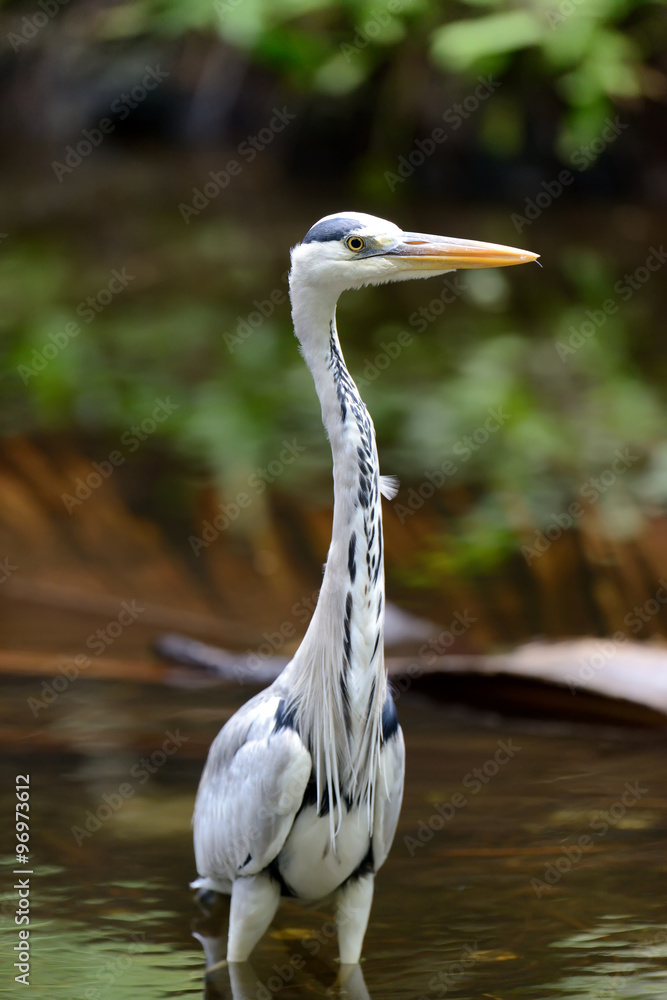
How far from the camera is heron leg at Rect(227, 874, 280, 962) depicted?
3.27 metres

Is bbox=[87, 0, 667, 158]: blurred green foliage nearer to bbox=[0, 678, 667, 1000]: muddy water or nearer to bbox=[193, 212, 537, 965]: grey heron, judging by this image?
bbox=[0, 678, 667, 1000]: muddy water

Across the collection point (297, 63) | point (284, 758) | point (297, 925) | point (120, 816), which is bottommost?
point (297, 925)

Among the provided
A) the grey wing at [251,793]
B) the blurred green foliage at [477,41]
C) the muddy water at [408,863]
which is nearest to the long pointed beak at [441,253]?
the grey wing at [251,793]

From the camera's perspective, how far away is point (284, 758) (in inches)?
124

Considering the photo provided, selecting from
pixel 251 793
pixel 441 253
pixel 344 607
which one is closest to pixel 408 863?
pixel 251 793

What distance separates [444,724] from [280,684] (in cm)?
148

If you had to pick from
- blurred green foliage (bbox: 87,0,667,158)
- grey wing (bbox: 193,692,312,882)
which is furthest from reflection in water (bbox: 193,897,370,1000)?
blurred green foliage (bbox: 87,0,667,158)

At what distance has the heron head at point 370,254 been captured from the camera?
3041 mm

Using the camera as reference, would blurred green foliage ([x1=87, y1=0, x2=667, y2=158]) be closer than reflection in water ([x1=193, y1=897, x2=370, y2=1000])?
No

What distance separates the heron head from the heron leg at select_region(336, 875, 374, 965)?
4.83ft

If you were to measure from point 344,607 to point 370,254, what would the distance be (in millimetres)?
833

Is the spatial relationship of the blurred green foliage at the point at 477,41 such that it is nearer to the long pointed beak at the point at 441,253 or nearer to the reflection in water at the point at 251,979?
the long pointed beak at the point at 441,253

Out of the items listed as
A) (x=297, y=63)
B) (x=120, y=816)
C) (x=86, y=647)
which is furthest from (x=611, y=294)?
(x=120, y=816)

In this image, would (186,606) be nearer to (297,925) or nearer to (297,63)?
(297,925)
